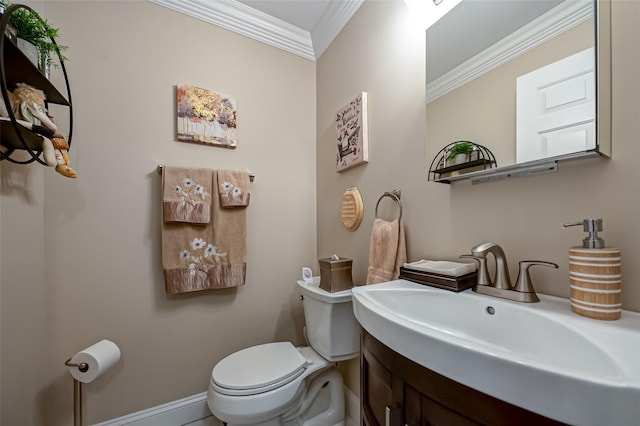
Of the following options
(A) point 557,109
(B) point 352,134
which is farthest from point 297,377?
(A) point 557,109

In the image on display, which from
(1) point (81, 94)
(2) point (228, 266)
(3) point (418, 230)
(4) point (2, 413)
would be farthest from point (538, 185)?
(1) point (81, 94)

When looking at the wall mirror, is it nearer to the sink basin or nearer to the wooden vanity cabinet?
the sink basin

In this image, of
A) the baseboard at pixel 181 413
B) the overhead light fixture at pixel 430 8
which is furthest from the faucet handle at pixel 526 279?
the baseboard at pixel 181 413

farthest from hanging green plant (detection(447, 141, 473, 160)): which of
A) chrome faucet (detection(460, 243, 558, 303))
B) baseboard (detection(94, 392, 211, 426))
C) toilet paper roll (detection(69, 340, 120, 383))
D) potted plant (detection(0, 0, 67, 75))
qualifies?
baseboard (detection(94, 392, 211, 426))

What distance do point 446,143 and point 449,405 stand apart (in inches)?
33.4

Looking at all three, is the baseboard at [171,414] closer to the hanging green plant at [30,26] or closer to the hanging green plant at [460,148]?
the hanging green plant at [30,26]

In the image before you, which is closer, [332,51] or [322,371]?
[322,371]

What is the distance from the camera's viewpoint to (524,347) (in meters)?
0.65

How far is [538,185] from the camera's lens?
30.2 inches

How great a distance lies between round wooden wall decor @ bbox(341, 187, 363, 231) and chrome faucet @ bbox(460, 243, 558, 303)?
72cm

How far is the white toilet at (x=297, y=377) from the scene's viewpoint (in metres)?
1.12

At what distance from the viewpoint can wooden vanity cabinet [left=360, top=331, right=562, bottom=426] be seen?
1.36 feet

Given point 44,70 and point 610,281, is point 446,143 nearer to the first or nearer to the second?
point 610,281

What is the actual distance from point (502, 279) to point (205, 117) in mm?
1674
